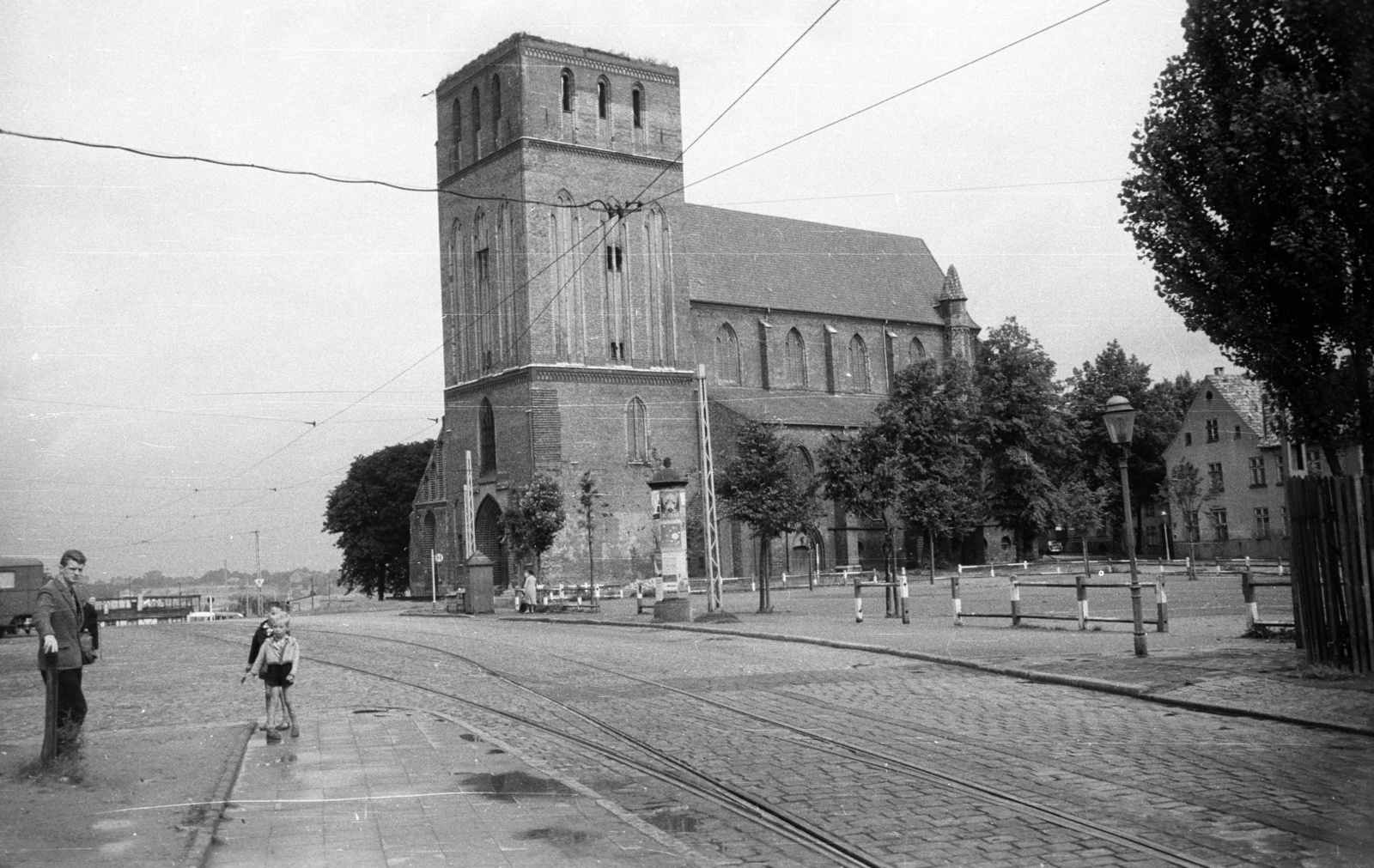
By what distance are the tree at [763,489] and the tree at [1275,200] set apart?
18.8 meters

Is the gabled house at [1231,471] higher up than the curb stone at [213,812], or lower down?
higher up

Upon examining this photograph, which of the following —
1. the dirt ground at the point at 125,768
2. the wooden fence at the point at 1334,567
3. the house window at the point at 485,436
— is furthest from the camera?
the house window at the point at 485,436

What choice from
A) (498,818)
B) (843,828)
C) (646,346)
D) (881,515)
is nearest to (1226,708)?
(843,828)

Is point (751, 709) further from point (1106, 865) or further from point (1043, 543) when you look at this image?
point (1043, 543)

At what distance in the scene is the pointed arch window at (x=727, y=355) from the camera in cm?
5978

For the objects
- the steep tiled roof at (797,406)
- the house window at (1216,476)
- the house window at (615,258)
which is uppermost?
the house window at (615,258)

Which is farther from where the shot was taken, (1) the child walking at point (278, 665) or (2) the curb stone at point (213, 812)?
(1) the child walking at point (278, 665)

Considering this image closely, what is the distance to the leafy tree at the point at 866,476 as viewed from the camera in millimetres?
29641

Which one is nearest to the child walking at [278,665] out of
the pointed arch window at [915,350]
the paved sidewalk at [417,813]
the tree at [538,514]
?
the paved sidewalk at [417,813]

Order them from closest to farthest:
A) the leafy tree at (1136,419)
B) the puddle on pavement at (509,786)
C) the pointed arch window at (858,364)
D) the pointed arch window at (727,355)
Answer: the puddle on pavement at (509,786) < the pointed arch window at (727,355) < the pointed arch window at (858,364) < the leafy tree at (1136,419)

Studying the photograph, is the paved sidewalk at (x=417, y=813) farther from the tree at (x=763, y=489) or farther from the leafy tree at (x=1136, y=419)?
the leafy tree at (x=1136, y=419)

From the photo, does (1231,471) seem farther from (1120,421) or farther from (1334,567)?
(1334,567)

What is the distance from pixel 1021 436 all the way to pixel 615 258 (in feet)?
73.0

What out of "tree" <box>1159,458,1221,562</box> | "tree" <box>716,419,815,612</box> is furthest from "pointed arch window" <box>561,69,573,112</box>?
"tree" <box>1159,458,1221,562</box>
